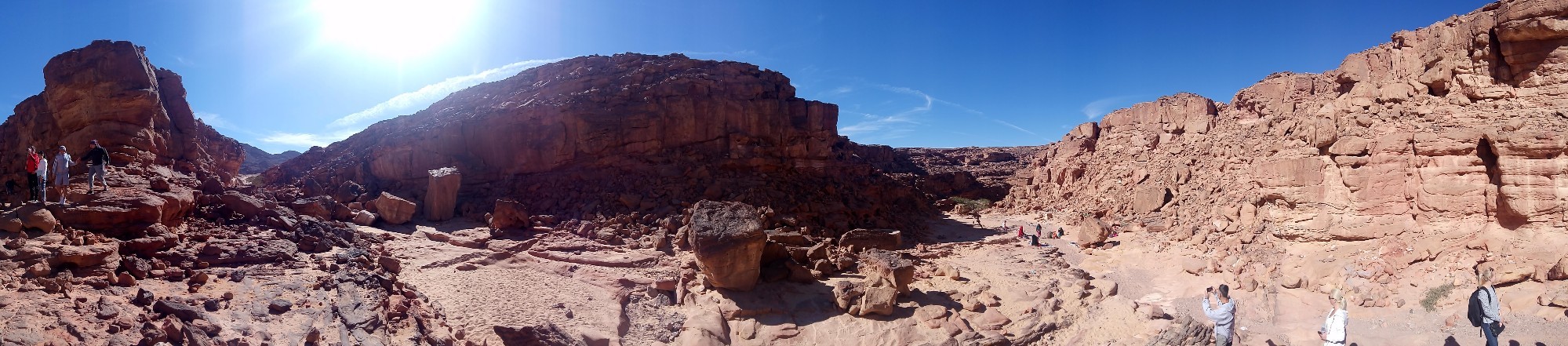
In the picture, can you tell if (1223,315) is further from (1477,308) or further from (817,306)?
(817,306)

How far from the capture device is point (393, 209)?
17469 mm

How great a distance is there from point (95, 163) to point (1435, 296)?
20.0 metres

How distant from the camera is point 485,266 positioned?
1352 cm

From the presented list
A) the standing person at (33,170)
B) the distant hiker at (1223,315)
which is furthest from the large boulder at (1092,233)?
the standing person at (33,170)

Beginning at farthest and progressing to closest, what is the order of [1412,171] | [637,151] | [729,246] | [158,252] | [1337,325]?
[637,151] → [729,246] → [1412,171] → [158,252] → [1337,325]

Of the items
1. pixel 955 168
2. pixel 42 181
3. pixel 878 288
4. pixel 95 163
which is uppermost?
pixel 955 168

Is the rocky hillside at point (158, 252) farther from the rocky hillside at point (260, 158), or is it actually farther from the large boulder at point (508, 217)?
the rocky hillside at point (260, 158)

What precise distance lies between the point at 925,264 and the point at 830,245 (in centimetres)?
261

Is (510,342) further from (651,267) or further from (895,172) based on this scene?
(895,172)

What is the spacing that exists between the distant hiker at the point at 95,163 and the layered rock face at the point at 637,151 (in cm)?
966

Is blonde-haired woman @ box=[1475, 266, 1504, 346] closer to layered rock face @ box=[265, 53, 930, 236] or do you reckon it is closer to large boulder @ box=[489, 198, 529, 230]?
layered rock face @ box=[265, 53, 930, 236]

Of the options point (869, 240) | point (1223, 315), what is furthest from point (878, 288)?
point (869, 240)

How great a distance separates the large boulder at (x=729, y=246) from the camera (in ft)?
38.6

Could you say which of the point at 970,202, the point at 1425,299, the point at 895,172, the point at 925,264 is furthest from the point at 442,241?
the point at 895,172
